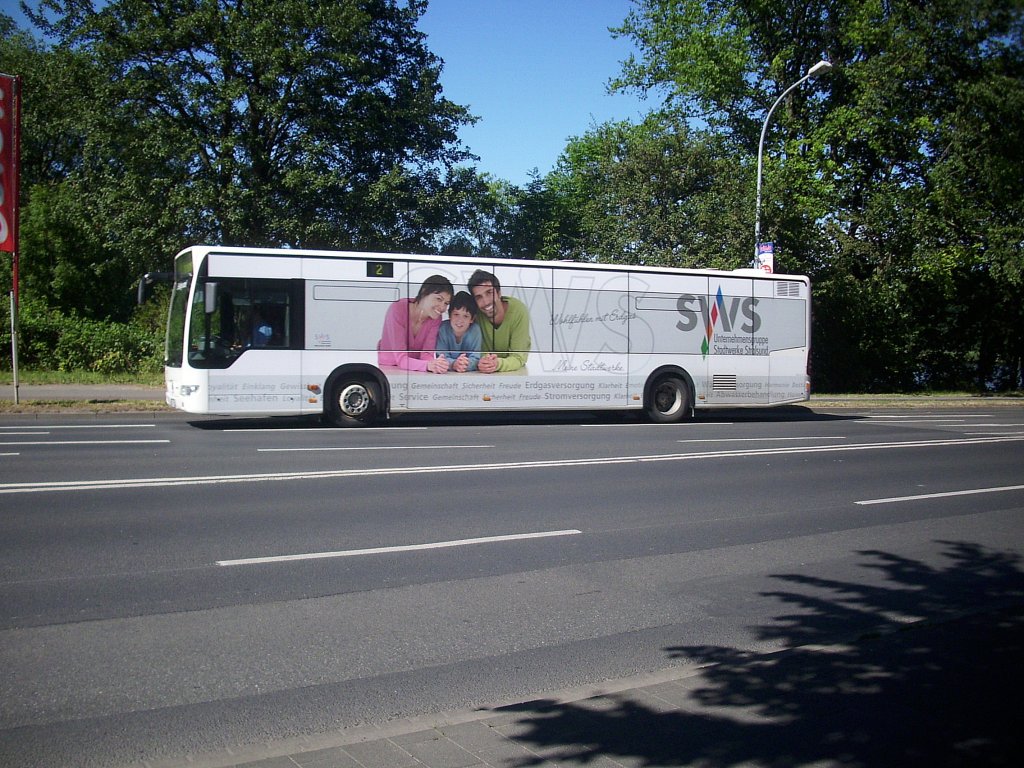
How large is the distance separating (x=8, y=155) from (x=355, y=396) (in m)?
7.84

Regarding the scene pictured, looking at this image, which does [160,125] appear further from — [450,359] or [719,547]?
[719,547]

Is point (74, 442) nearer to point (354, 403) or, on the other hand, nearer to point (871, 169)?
point (354, 403)

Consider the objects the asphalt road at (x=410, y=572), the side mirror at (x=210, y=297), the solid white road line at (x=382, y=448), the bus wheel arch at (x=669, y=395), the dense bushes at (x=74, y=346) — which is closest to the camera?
the asphalt road at (x=410, y=572)

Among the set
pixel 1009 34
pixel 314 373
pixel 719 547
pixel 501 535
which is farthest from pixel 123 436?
pixel 1009 34

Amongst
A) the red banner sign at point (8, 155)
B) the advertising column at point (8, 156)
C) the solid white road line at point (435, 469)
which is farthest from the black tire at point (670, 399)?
the red banner sign at point (8, 155)

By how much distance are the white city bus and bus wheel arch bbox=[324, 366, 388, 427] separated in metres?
0.02

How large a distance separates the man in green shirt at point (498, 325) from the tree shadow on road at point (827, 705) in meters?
12.0

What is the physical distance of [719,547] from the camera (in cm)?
779

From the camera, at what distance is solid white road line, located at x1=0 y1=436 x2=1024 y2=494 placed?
9.55 metres

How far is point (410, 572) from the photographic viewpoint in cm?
671

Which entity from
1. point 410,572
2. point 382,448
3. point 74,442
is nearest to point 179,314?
point 74,442

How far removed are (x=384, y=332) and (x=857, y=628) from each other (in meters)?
12.3

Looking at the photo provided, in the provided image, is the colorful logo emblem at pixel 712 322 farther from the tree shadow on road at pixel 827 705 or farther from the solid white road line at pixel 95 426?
the tree shadow on road at pixel 827 705

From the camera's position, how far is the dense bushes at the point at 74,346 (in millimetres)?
25828
